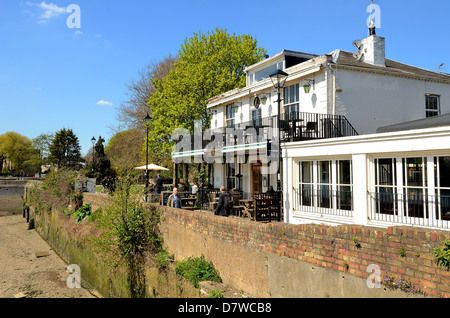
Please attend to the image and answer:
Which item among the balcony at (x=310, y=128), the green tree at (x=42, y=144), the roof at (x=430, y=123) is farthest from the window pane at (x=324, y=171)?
the green tree at (x=42, y=144)

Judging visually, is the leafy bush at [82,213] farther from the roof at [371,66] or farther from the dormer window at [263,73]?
the roof at [371,66]

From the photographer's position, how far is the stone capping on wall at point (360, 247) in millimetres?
4472

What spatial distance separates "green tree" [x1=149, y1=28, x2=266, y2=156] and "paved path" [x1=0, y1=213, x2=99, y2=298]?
11130mm

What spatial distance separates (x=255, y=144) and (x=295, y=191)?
2.86 metres

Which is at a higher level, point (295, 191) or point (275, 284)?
point (295, 191)

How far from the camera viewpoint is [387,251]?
16.5ft

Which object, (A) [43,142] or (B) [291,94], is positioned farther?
(A) [43,142]

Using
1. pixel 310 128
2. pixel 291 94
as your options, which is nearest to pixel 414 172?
pixel 310 128

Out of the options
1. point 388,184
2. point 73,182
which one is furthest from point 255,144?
point 73,182

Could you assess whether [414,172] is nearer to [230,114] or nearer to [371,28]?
[371,28]

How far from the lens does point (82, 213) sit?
67.5ft

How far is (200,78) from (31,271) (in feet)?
52.2

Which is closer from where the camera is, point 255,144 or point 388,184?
point 388,184

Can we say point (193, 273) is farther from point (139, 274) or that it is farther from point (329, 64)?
point (329, 64)
